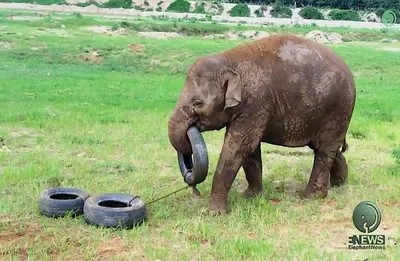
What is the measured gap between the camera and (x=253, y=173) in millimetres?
8484

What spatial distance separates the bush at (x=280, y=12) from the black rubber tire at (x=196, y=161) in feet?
230

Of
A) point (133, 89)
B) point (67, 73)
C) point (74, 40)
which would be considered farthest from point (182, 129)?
point (74, 40)

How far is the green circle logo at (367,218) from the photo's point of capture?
23.2 feet

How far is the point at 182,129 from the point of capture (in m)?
7.71

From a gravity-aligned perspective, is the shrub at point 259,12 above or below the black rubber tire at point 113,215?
below

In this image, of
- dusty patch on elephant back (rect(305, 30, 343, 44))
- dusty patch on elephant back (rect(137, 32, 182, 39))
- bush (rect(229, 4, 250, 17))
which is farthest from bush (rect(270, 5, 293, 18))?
dusty patch on elephant back (rect(137, 32, 182, 39))

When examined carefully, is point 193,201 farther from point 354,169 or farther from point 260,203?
point 354,169

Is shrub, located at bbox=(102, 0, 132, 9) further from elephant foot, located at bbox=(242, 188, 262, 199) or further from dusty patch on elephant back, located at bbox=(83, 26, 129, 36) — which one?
elephant foot, located at bbox=(242, 188, 262, 199)

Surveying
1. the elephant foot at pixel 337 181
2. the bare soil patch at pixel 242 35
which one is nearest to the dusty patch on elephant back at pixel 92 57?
the bare soil patch at pixel 242 35

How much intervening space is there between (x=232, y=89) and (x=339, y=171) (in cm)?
255

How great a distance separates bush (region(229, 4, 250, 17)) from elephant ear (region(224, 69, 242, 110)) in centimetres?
6895

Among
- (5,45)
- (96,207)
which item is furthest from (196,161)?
(5,45)

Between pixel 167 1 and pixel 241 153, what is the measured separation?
7779cm

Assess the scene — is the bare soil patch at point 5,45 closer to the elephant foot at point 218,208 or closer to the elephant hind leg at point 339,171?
the elephant hind leg at point 339,171
